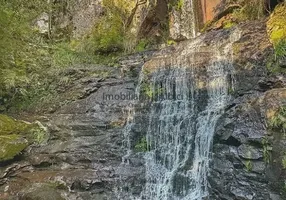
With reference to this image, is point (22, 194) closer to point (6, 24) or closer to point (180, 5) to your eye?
point (6, 24)

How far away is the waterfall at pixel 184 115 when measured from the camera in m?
5.05

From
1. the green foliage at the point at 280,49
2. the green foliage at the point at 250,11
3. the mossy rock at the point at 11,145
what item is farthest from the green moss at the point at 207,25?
the mossy rock at the point at 11,145

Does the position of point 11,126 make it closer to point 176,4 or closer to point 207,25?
point 207,25

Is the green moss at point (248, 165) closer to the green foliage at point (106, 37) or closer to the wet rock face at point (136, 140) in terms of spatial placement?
the wet rock face at point (136, 140)

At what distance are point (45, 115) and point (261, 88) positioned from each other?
4.45 meters

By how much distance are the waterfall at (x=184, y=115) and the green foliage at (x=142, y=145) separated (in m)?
0.06

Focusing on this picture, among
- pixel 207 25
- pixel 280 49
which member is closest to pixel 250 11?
pixel 207 25

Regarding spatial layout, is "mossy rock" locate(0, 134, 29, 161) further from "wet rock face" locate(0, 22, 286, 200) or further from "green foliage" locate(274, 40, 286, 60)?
"green foliage" locate(274, 40, 286, 60)

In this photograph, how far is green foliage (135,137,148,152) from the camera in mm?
5820

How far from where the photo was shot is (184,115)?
599 cm

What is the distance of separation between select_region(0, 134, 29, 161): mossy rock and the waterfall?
1.93 metres

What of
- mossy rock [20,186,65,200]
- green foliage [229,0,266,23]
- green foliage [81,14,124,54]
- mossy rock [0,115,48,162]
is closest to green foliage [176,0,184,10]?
green foliage [81,14,124,54]

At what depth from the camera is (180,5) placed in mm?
10219

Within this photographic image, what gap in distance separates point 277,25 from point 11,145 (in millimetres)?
5329
